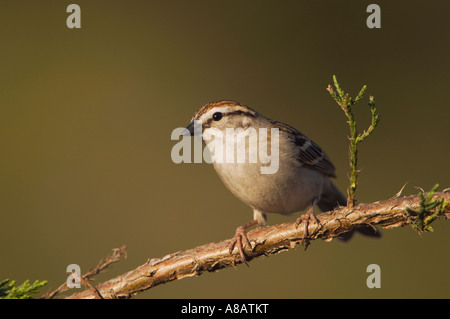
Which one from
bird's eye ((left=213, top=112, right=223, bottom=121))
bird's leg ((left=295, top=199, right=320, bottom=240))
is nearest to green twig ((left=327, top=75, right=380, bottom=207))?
bird's leg ((left=295, top=199, right=320, bottom=240))

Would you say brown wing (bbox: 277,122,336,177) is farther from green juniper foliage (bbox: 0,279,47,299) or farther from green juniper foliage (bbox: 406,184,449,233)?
green juniper foliage (bbox: 0,279,47,299)

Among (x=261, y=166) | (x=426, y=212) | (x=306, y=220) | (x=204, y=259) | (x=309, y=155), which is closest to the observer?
(x=426, y=212)

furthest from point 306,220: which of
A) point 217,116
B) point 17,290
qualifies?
point 17,290

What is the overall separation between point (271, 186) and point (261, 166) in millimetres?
121

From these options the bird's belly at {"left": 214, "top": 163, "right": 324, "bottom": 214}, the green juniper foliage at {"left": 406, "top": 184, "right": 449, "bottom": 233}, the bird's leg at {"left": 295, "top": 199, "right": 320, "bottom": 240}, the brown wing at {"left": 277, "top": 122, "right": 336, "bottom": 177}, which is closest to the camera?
the green juniper foliage at {"left": 406, "top": 184, "right": 449, "bottom": 233}

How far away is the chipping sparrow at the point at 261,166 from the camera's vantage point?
2.76 m

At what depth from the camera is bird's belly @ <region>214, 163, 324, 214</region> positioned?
2748 millimetres

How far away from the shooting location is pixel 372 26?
5922 mm

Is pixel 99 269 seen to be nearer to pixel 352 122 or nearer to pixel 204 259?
pixel 204 259

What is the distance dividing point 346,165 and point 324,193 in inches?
80.1

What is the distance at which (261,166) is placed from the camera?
2762mm

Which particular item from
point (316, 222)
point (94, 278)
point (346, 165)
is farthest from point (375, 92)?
point (94, 278)

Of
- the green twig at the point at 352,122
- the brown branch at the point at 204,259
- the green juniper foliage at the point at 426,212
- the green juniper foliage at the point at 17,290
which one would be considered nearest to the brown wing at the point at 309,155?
the brown branch at the point at 204,259

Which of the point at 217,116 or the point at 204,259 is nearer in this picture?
the point at 204,259
